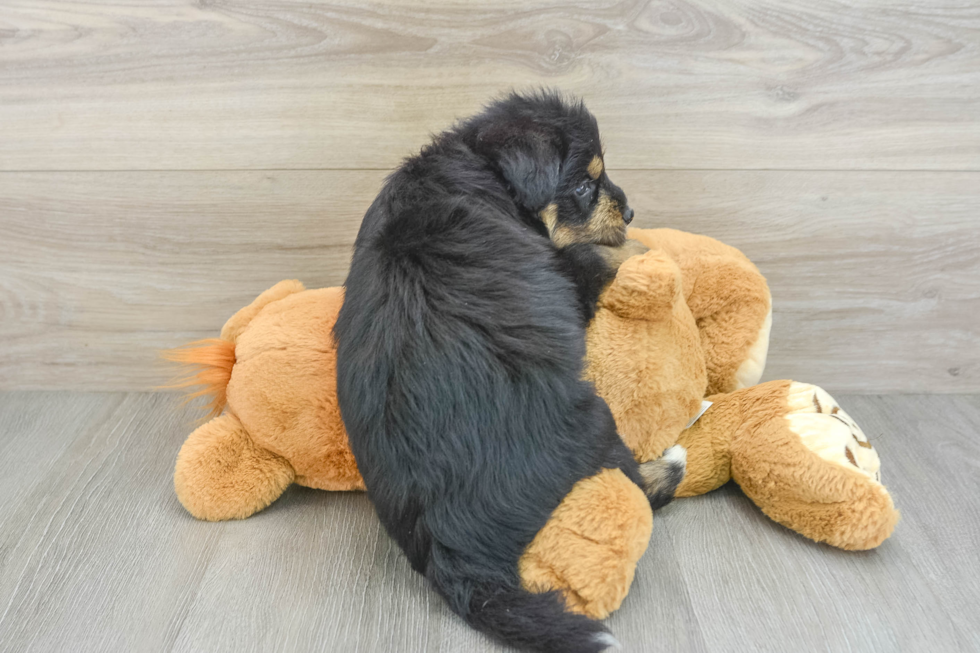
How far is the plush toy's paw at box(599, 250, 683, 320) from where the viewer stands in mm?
908

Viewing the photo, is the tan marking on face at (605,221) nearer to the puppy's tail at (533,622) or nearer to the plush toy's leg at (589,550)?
the plush toy's leg at (589,550)

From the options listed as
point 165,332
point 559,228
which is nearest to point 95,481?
point 165,332

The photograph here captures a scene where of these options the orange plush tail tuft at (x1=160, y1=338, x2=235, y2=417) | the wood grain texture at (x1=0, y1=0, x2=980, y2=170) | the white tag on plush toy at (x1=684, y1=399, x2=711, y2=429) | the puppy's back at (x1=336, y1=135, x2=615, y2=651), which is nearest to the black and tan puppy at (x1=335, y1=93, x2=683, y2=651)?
the puppy's back at (x1=336, y1=135, x2=615, y2=651)

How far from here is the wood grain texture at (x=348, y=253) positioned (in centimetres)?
132

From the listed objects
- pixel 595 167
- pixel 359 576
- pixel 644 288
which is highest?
pixel 595 167

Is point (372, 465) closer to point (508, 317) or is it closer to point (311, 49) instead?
point (508, 317)

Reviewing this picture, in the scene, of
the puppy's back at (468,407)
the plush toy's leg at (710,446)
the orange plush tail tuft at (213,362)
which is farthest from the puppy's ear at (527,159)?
the orange plush tail tuft at (213,362)

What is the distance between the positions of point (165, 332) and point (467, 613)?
0.98 meters

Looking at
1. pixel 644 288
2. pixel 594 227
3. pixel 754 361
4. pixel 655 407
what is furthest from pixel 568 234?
pixel 754 361

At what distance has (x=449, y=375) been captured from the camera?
2.75 ft

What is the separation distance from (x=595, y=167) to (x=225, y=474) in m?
0.75

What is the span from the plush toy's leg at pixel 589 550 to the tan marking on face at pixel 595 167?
1.45 feet

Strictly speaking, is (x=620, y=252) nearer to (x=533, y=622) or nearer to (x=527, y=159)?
(x=527, y=159)

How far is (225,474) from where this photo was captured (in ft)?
3.54
